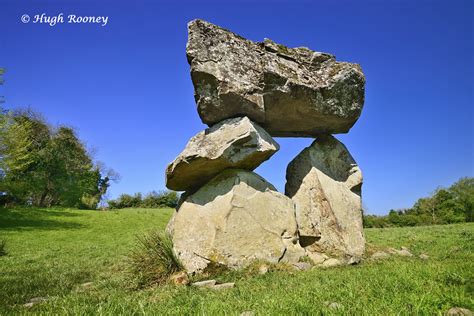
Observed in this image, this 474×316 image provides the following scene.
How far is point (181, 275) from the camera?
339 inches

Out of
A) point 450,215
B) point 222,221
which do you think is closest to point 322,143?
point 222,221

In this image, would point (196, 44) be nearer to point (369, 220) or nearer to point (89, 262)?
point (89, 262)

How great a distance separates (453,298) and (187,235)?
295 inches

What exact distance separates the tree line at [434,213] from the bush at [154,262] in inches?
1582

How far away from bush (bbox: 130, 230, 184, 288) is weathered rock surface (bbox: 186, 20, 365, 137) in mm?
4389

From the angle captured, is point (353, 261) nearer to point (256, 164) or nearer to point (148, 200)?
point (256, 164)

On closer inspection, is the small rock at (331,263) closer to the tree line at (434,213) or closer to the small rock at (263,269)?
the small rock at (263,269)

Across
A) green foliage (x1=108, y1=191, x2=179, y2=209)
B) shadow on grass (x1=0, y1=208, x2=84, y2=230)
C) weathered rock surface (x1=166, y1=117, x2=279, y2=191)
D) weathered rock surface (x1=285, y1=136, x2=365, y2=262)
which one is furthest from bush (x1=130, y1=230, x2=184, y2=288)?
green foliage (x1=108, y1=191, x2=179, y2=209)

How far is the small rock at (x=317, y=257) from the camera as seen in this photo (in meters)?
11.0

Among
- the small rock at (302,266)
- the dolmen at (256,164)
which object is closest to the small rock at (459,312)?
the small rock at (302,266)

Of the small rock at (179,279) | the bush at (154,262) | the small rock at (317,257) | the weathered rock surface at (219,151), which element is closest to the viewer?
the small rock at (179,279)

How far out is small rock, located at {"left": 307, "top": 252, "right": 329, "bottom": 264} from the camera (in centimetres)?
1095

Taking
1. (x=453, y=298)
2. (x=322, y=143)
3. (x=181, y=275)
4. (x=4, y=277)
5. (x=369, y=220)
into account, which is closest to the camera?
(x=453, y=298)

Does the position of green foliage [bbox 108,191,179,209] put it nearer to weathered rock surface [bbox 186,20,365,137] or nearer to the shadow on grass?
the shadow on grass
